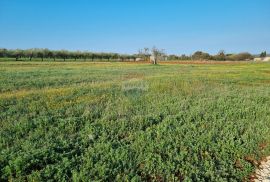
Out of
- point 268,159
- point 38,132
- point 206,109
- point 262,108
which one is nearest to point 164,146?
point 268,159

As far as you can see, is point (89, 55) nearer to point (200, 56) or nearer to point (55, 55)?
point (55, 55)

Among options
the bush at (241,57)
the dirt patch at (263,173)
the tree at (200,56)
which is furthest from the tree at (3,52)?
the bush at (241,57)

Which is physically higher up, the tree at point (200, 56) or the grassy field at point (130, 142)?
the tree at point (200, 56)

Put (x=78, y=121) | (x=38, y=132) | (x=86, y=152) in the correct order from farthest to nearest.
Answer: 1. (x=78, y=121)
2. (x=38, y=132)
3. (x=86, y=152)

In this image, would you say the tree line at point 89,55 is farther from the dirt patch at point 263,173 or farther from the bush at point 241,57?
the dirt patch at point 263,173

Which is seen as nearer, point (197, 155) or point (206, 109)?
point (197, 155)

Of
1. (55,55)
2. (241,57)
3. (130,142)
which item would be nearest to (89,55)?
(55,55)

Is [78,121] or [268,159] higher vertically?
[78,121]

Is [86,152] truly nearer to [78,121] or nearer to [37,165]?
[37,165]

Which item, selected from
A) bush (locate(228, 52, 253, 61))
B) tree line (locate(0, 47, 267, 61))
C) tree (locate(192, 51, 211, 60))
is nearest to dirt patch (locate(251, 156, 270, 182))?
tree line (locate(0, 47, 267, 61))

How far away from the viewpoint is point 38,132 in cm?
745

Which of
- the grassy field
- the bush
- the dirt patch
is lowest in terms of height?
the dirt patch

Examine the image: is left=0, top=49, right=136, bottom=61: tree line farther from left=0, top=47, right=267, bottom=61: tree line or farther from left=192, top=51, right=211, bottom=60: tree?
left=192, top=51, right=211, bottom=60: tree

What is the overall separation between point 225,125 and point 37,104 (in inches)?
363
